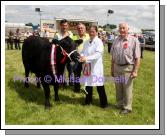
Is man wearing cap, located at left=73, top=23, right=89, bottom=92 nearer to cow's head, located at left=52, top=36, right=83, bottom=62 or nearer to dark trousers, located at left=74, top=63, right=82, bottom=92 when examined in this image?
dark trousers, located at left=74, top=63, right=82, bottom=92

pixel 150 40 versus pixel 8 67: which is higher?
pixel 150 40

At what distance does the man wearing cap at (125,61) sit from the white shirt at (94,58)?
0.31 meters

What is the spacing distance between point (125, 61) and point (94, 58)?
662mm

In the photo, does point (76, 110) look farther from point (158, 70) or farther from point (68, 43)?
point (158, 70)

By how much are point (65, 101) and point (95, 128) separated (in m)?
1.77

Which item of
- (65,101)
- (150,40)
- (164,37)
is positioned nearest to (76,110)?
(65,101)

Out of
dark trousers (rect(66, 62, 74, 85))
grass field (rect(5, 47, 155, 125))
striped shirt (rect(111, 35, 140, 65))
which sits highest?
striped shirt (rect(111, 35, 140, 65))

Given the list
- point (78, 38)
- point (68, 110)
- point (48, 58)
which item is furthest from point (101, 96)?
point (78, 38)

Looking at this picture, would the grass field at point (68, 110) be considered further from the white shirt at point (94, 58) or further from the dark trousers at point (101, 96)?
the white shirt at point (94, 58)

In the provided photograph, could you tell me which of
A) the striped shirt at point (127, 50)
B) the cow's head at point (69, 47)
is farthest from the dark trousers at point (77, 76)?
the striped shirt at point (127, 50)

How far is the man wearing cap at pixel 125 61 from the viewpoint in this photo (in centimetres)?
658

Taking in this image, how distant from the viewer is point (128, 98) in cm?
696

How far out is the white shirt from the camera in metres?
6.80

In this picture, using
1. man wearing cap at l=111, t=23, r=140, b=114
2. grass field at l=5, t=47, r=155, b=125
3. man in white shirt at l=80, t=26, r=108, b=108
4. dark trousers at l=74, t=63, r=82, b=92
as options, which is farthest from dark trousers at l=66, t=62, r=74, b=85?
man wearing cap at l=111, t=23, r=140, b=114
